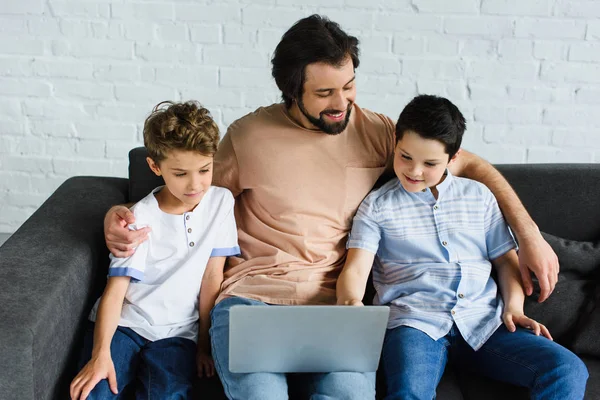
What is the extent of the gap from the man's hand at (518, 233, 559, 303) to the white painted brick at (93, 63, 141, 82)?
5.56 feet

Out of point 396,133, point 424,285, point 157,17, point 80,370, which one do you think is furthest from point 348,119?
point 157,17

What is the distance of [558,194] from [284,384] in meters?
1.02

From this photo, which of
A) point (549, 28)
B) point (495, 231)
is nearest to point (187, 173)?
point (495, 231)

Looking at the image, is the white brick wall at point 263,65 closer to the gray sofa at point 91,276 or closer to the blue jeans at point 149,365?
the gray sofa at point 91,276

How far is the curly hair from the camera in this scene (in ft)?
5.50

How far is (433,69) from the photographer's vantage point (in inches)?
109

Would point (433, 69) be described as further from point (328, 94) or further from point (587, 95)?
point (328, 94)

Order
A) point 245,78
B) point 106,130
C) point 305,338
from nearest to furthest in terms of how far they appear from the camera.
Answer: point 305,338 → point 245,78 → point 106,130

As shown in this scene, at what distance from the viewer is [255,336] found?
58.4 inches

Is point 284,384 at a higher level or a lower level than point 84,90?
lower

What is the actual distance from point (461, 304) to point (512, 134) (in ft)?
4.21

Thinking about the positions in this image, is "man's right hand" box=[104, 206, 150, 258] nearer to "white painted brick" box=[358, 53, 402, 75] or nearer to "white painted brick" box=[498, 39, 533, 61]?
"white painted brick" box=[358, 53, 402, 75]

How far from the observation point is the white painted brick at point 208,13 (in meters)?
2.68

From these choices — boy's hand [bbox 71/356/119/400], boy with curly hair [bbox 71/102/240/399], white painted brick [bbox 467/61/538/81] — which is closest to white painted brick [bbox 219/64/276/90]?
white painted brick [bbox 467/61/538/81]
